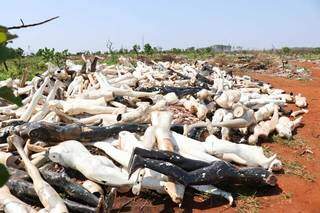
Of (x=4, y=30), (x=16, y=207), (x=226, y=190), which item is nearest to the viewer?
(x=4, y=30)

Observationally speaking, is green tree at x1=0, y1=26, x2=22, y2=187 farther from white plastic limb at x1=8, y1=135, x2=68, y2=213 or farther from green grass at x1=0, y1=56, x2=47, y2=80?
green grass at x1=0, y1=56, x2=47, y2=80

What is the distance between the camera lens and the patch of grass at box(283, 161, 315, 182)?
20.2 ft

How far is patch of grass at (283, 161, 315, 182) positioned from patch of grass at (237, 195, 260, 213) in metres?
1.16

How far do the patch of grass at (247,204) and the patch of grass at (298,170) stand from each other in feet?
3.80

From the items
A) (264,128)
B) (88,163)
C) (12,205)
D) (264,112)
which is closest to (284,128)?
(264,128)

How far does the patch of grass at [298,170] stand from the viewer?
6145 mm

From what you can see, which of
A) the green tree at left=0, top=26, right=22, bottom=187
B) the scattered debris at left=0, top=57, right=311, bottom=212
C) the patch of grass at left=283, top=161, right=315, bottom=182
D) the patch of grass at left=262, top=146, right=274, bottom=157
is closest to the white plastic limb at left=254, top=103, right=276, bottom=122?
the scattered debris at left=0, top=57, right=311, bottom=212

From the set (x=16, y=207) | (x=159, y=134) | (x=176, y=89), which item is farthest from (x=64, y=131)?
(x=176, y=89)

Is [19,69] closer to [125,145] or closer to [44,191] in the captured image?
[125,145]

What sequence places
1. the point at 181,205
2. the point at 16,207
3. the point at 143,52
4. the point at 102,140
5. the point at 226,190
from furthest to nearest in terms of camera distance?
the point at 143,52, the point at 102,140, the point at 226,190, the point at 181,205, the point at 16,207

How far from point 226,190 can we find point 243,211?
0.46m

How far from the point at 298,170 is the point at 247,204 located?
1.56m

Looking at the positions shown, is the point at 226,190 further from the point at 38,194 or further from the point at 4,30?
the point at 4,30

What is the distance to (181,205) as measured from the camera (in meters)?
4.94
